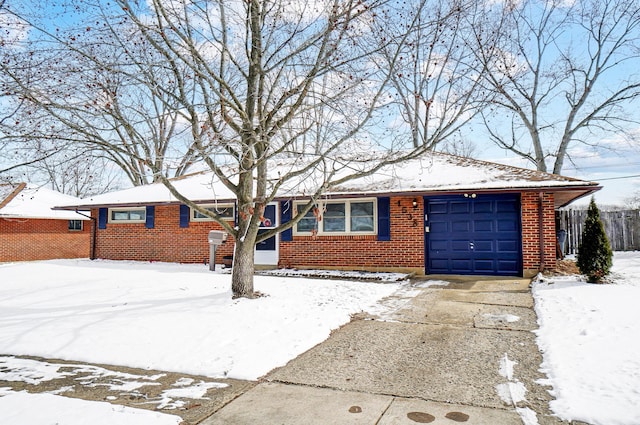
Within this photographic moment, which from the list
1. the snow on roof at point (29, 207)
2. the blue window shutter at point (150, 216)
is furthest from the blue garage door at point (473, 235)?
the snow on roof at point (29, 207)

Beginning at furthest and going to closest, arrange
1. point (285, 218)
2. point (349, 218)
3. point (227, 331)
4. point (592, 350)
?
point (285, 218) < point (349, 218) < point (227, 331) < point (592, 350)

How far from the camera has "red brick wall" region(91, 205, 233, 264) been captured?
1389 centimetres

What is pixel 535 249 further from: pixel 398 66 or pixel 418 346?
pixel 418 346

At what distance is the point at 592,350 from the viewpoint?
4578mm

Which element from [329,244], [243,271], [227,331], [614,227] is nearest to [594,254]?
[329,244]

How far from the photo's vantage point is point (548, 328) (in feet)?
18.3

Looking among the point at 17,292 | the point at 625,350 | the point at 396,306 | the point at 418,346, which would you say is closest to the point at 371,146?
the point at 396,306

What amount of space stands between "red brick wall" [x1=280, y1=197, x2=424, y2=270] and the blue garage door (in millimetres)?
319

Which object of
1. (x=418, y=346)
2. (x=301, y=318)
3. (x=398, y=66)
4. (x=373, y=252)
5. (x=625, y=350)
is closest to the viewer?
(x=625, y=350)

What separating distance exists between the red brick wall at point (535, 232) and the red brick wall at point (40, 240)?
21437 mm

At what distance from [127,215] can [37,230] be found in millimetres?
9991

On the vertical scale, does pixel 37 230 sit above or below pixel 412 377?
above

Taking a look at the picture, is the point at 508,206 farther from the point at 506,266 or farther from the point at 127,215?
the point at 127,215

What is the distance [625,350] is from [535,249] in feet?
21.0
